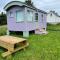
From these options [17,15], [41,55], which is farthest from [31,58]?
[17,15]

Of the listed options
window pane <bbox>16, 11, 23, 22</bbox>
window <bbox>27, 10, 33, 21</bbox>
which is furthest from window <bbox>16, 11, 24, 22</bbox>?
window <bbox>27, 10, 33, 21</bbox>

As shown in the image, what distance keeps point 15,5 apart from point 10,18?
150 centimetres

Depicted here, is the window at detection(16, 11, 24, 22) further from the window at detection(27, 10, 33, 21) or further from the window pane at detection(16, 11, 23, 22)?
the window at detection(27, 10, 33, 21)

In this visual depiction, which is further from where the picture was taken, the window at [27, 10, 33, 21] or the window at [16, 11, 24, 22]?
the window at [27, 10, 33, 21]

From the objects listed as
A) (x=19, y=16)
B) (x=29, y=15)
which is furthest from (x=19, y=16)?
(x=29, y=15)

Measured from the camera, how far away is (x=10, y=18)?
12.3 meters

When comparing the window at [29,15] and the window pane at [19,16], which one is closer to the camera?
the window pane at [19,16]

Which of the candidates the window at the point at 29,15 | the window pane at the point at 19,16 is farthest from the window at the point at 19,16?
the window at the point at 29,15

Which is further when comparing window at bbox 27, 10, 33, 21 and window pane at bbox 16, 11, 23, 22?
window at bbox 27, 10, 33, 21

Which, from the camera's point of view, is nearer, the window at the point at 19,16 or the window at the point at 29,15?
the window at the point at 19,16

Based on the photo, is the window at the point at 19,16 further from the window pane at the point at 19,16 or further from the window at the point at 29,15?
the window at the point at 29,15

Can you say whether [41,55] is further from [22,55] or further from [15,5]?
[15,5]

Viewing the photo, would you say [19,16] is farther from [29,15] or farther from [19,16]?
[29,15]

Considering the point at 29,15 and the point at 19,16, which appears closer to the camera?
the point at 19,16
